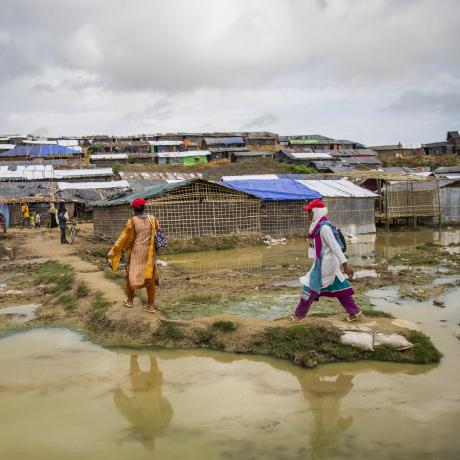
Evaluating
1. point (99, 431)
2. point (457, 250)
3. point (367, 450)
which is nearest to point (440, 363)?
point (367, 450)

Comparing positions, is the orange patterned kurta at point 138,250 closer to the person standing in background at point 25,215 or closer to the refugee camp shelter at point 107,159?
the person standing in background at point 25,215

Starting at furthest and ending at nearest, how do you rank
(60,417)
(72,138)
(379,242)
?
(72,138), (379,242), (60,417)

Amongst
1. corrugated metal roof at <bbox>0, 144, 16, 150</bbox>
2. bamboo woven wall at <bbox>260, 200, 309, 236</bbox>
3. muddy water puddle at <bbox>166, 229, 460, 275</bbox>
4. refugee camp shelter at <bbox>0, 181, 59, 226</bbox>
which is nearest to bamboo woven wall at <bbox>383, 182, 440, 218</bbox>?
muddy water puddle at <bbox>166, 229, 460, 275</bbox>

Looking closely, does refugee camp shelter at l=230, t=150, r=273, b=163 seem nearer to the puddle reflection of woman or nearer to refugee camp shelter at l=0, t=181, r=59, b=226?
refugee camp shelter at l=0, t=181, r=59, b=226

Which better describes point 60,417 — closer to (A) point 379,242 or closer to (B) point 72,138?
(A) point 379,242

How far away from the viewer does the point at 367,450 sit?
3.12m

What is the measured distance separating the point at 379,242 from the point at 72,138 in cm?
4867

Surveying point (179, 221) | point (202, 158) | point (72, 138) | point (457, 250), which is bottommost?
point (457, 250)

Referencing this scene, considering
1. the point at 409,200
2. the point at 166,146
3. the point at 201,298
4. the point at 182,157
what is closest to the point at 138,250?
the point at 201,298

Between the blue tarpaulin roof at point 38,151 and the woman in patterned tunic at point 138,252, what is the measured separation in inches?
1681

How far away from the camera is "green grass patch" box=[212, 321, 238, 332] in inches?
211

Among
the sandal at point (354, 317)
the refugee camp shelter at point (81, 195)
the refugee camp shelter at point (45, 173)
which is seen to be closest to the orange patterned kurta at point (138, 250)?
the sandal at point (354, 317)

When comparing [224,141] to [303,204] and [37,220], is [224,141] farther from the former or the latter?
[303,204]

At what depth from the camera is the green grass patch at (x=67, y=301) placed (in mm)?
7016
